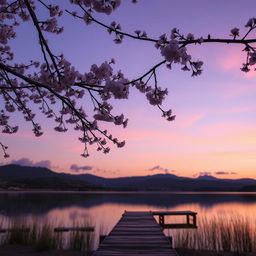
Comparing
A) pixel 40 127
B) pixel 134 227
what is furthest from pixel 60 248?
pixel 40 127

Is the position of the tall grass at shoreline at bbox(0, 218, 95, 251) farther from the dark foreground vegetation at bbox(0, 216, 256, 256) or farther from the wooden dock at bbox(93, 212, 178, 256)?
the wooden dock at bbox(93, 212, 178, 256)

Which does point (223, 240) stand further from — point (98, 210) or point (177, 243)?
point (98, 210)

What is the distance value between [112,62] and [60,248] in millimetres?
6689

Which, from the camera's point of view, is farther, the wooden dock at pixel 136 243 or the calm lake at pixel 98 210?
the calm lake at pixel 98 210

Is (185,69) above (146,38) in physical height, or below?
below

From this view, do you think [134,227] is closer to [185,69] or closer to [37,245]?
[37,245]

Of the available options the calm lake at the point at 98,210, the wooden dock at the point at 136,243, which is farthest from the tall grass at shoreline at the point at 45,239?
the wooden dock at the point at 136,243

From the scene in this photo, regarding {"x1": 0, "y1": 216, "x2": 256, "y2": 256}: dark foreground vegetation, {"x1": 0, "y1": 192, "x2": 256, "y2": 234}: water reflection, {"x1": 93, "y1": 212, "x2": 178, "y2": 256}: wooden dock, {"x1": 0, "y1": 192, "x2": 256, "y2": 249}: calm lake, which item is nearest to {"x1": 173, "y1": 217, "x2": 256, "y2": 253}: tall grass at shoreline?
{"x1": 0, "y1": 216, "x2": 256, "y2": 256}: dark foreground vegetation

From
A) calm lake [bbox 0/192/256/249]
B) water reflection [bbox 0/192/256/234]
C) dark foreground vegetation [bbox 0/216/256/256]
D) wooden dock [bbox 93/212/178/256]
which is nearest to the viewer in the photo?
wooden dock [bbox 93/212/178/256]

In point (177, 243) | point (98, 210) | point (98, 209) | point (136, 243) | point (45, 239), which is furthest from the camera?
point (98, 209)

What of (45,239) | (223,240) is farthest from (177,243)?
(45,239)

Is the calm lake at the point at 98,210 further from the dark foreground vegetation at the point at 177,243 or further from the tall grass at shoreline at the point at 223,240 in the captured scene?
the dark foreground vegetation at the point at 177,243

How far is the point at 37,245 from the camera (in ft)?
29.9

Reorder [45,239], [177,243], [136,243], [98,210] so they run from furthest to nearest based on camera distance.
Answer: [98,210] → [177,243] → [45,239] → [136,243]
